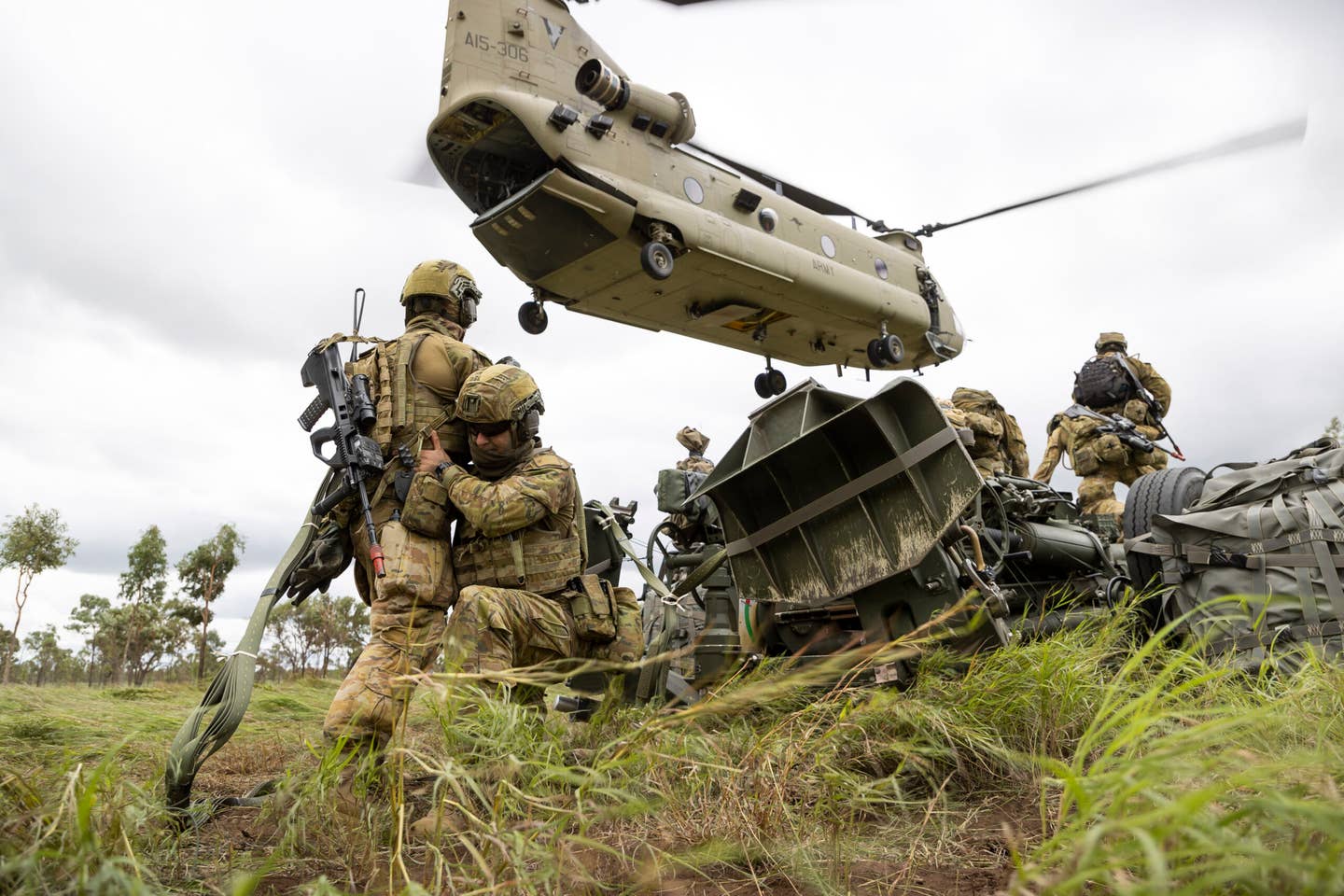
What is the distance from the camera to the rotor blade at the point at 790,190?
12180 millimetres

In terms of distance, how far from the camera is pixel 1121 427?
754 cm

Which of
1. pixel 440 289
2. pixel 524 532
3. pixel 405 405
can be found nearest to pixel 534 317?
pixel 440 289

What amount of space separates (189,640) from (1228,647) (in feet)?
69.5

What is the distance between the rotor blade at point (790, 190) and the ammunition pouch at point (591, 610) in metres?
9.24

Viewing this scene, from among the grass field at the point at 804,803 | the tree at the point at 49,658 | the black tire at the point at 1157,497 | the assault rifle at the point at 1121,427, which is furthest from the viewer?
the tree at the point at 49,658

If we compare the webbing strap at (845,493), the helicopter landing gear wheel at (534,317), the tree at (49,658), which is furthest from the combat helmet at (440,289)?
the tree at (49,658)

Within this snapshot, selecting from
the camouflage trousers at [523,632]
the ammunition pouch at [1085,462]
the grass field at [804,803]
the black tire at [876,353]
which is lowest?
the grass field at [804,803]

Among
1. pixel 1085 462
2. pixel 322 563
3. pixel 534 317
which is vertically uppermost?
pixel 534 317

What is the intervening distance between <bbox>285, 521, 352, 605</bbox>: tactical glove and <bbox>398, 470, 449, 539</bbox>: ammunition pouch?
37 cm

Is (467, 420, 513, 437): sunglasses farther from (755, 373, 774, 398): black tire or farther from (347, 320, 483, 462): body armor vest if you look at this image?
(755, 373, 774, 398): black tire

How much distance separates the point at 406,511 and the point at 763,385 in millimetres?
10487

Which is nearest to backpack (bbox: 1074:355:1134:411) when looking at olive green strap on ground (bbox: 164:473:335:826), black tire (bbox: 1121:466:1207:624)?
black tire (bbox: 1121:466:1207:624)

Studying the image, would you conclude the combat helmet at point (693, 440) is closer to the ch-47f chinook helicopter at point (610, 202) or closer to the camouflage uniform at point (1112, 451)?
the ch-47f chinook helicopter at point (610, 202)

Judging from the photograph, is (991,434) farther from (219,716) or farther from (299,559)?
(219,716)
